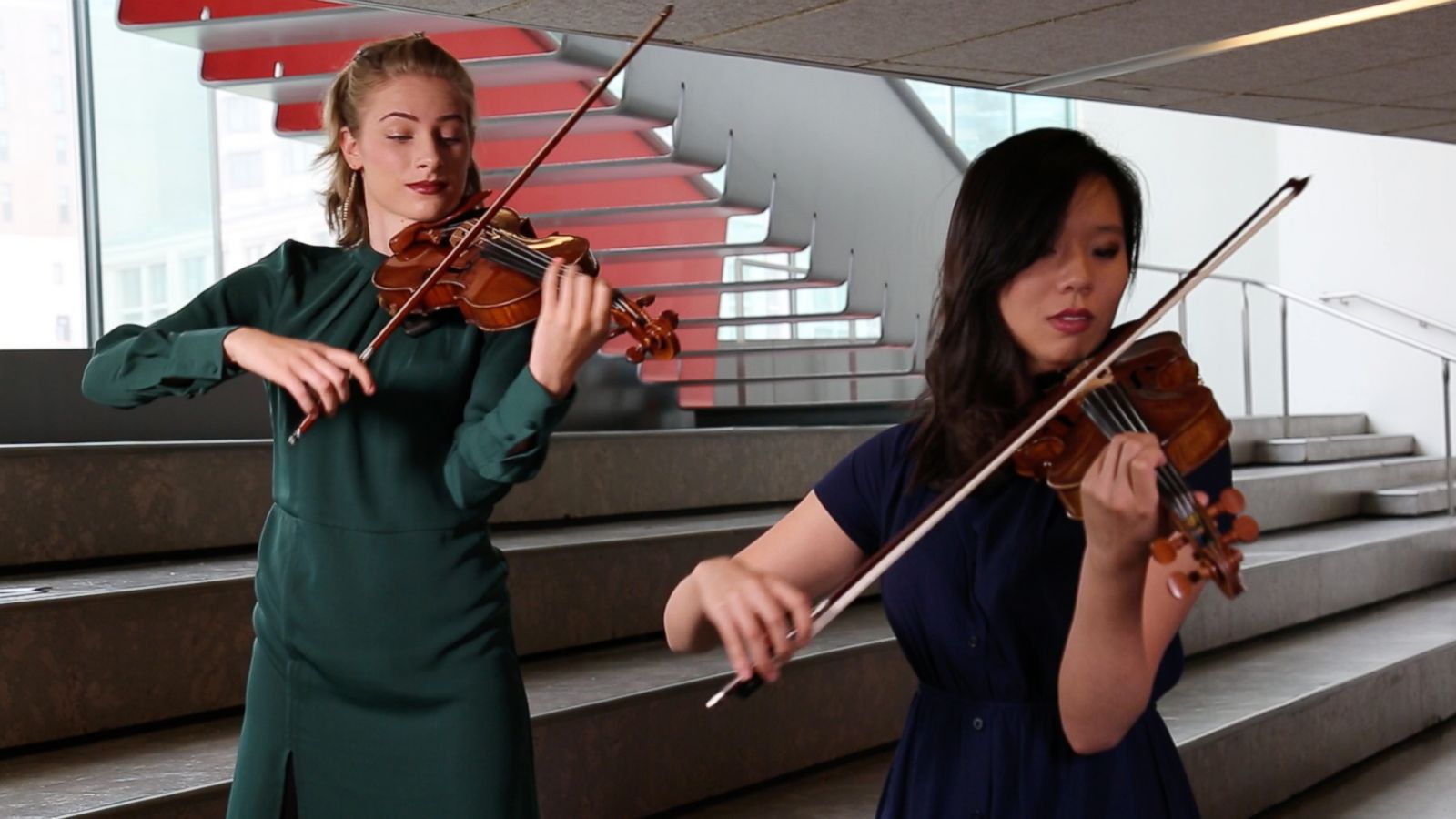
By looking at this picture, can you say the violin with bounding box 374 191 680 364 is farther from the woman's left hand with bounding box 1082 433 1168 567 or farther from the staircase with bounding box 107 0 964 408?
the staircase with bounding box 107 0 964 408

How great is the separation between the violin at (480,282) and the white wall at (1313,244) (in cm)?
583

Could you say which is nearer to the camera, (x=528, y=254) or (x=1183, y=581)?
(x=1183, y=581)

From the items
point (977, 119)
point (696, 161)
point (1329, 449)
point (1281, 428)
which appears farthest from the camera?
point (977, 119)

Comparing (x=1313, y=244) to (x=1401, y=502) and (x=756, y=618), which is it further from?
(x=756, y=618)

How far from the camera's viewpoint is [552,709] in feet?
7.96

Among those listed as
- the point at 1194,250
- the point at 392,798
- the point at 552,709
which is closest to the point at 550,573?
the point at 552,709

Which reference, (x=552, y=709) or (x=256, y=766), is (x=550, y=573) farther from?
(x=256, y=766)

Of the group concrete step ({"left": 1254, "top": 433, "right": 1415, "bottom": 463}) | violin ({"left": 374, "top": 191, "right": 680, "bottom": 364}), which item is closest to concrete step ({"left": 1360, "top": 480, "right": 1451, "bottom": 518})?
concrete step ({"left": 1254, "top": 433, "right": 1415, "bottom": 463})

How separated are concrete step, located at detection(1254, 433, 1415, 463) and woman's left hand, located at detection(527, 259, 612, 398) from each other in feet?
16.7

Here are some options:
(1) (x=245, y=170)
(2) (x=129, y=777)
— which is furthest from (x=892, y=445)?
(1) (x=245, y=170)

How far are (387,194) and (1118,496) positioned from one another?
866 mm

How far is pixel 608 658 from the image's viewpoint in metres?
2.94

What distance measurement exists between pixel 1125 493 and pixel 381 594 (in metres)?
A: 0.77

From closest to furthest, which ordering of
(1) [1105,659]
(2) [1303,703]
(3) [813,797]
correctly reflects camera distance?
(1) [1105,659] → (3) [813,797] → (2) [1303,703]
